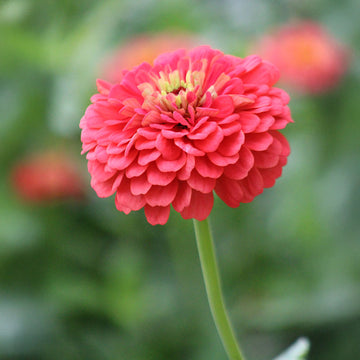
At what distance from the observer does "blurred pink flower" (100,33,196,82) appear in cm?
96

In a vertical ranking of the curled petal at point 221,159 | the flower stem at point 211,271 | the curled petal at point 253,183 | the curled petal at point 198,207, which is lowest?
the flower stem at point 211,271

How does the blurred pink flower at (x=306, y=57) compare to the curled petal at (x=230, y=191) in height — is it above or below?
above

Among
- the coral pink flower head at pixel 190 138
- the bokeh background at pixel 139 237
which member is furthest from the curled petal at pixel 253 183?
the bokeh background at pixel 139 237

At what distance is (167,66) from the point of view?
444 mm

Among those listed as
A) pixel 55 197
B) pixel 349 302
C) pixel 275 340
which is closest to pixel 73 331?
pixel 55 197

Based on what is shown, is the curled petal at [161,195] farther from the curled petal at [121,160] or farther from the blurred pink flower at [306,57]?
the blurred pink flower at [306,57]

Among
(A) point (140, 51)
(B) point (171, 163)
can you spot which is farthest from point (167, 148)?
(A) point (140, 51)

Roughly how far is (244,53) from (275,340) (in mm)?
567

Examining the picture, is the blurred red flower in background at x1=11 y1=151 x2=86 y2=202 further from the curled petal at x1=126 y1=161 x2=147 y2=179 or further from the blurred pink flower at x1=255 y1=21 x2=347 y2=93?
the curled petal at x1=126 y1=161 x2=147 y2=179

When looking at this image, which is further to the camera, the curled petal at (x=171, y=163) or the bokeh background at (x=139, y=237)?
the bokeh background at (x=139, y=237)

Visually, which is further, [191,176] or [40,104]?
[40,104]

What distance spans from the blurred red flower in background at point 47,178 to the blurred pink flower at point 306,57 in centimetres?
47

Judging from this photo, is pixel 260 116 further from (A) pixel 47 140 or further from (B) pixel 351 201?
(A) pixel 47 140

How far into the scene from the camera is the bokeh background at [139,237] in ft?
3.17
